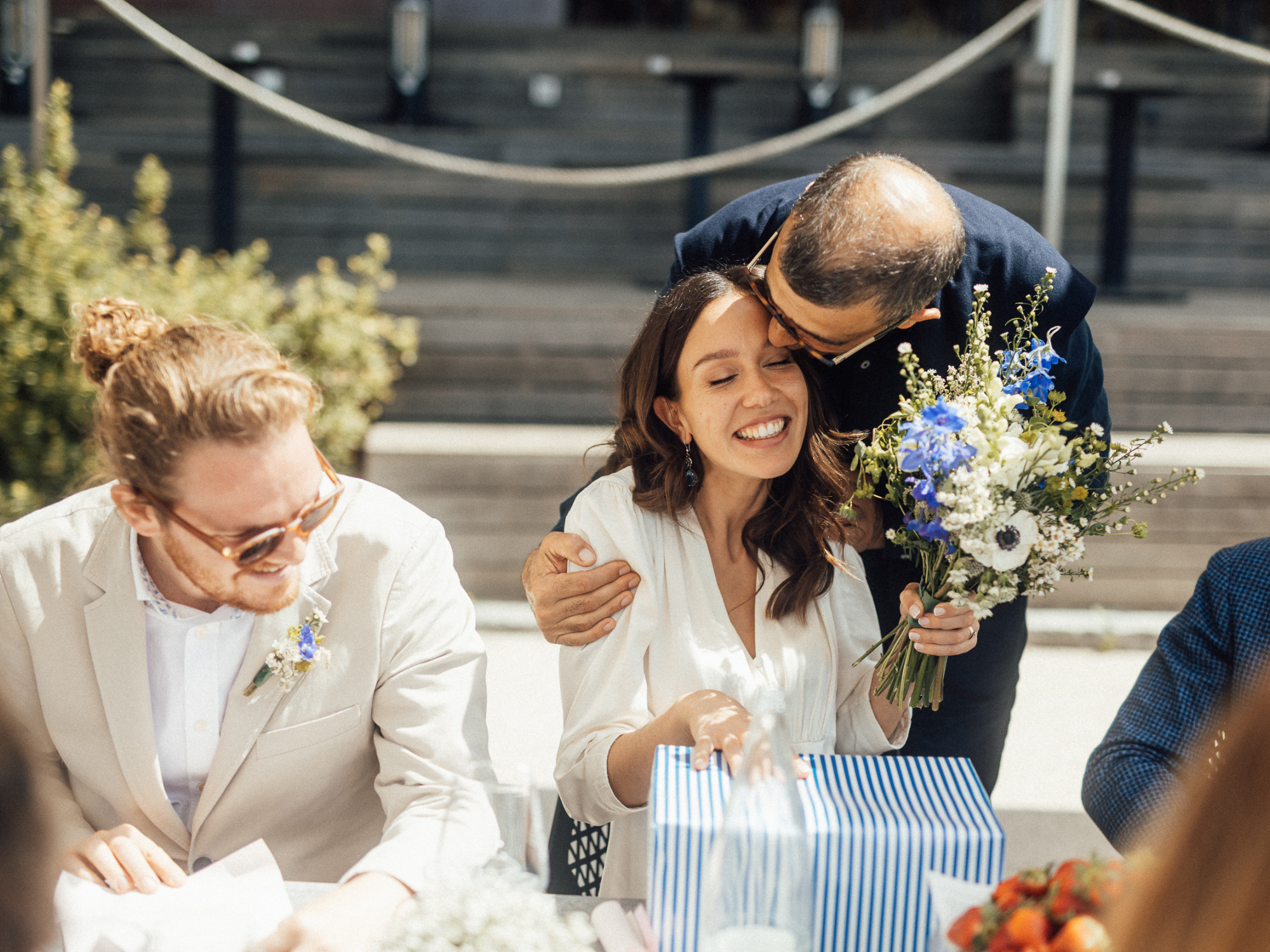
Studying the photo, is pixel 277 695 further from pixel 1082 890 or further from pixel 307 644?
pixel 1082 890

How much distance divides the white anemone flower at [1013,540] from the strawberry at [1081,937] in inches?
19.8

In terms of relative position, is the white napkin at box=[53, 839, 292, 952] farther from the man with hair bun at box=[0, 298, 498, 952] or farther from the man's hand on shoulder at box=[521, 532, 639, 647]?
the man's hand on shoulder at box=[521, 532, 639, 647]

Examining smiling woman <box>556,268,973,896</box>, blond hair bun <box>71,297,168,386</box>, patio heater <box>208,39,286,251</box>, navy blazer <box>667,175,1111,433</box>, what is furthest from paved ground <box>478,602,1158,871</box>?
patio heater <box>208,39,286,251</box>

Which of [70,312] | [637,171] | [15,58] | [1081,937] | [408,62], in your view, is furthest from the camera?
[15,58]

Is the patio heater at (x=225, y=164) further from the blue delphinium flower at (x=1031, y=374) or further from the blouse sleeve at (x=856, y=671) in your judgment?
the blue delphinium flower at (x=1031, y=374)

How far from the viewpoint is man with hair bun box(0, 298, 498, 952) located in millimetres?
1530

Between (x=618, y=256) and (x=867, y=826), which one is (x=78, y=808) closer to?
(x=867, y=826)

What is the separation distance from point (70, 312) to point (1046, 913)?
12.7 feet

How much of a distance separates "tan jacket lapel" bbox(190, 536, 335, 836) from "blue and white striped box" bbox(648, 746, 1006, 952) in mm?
673

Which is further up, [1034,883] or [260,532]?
[260,532]

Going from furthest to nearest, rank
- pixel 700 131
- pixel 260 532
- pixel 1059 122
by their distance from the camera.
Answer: pixel 700 131, pixel 1059 122, pixel 260 532

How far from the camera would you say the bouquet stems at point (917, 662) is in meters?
1.60

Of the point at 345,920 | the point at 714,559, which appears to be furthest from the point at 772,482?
the point at 345,920

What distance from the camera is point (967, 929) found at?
44.4 inches
